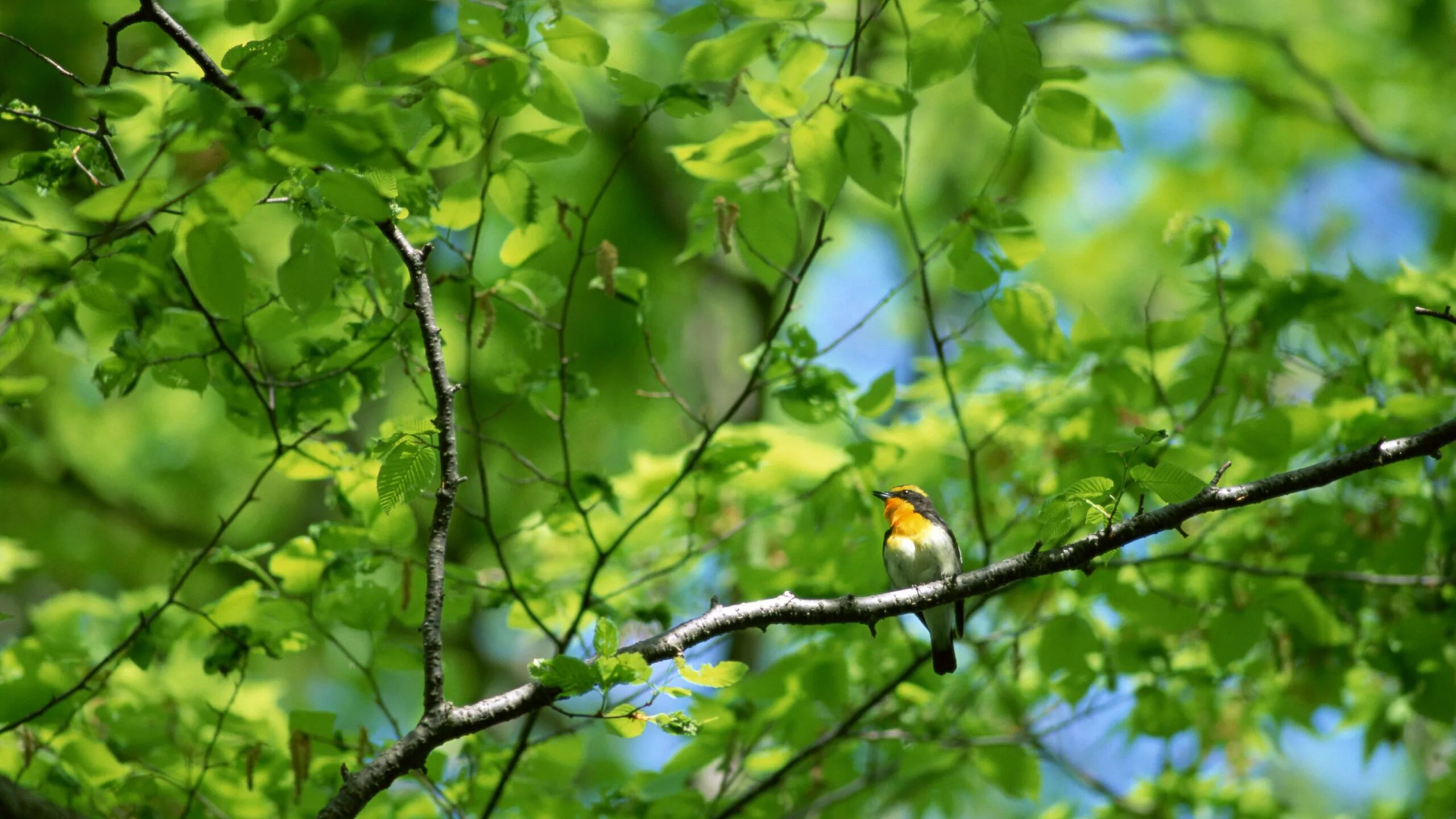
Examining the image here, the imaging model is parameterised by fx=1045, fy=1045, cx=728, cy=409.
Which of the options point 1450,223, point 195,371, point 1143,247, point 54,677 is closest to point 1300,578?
point 195,371

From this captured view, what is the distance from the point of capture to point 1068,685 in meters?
4.28

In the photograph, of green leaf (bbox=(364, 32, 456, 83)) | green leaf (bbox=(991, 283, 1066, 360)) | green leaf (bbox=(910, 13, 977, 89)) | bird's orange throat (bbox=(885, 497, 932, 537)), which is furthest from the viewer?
bird's orange throat (bbox=(885, 497, 932, 537))

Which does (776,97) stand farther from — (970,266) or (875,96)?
(970,266)

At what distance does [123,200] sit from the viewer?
195cm

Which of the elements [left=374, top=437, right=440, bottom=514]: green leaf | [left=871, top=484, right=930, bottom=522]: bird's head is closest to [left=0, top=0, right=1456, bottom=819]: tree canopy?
[left=374, top=437, right=440, bottom=514]: green leaf

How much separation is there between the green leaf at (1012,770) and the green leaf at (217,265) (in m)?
3.55

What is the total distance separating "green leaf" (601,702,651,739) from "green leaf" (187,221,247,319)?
1.29m

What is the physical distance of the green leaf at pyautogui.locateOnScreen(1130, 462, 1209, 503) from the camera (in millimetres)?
2320

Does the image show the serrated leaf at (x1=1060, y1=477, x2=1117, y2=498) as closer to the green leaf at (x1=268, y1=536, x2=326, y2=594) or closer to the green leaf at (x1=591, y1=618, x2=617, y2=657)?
the green leaf at (x1=591, y1=618, x2=617, y2=657)

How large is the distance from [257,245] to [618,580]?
4.48 m

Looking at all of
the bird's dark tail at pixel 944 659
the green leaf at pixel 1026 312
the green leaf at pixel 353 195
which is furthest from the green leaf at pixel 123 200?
the bird's dark tail at pixel 944 659

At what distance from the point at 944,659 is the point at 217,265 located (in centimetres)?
340

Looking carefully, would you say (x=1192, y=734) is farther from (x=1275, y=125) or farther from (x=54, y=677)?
(x=1275, y=125)

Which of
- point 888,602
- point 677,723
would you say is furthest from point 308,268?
point 888,602
